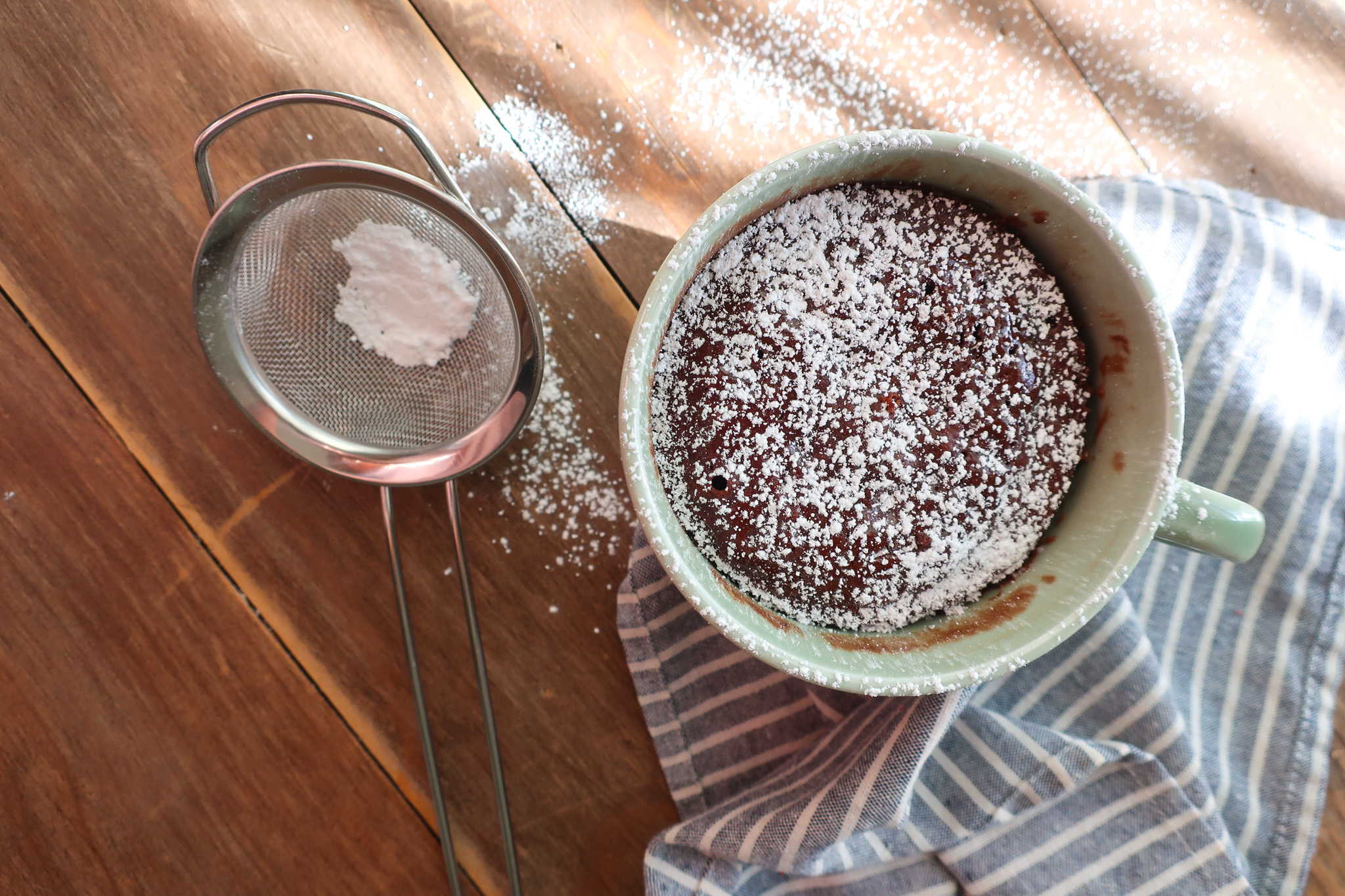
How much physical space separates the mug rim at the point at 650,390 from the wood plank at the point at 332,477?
0.86ft

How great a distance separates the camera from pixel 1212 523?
0.50 meters

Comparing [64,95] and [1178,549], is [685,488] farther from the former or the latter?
[64,95]

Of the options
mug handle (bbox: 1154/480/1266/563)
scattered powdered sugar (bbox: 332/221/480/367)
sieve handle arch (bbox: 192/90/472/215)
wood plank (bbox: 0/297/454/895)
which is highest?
mug handle (bbox: 1154/480/1266/563)

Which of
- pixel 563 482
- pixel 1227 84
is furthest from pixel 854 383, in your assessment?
pixel 1227 84

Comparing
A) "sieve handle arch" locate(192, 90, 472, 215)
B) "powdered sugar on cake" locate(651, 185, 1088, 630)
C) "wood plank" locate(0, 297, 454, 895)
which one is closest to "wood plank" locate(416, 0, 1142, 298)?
"sieve handle arch" locate(192, 90, 472, 215)

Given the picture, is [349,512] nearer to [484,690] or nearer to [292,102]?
[484,690]

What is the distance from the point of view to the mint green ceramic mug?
1.55 feet

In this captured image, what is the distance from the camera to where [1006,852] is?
708mm

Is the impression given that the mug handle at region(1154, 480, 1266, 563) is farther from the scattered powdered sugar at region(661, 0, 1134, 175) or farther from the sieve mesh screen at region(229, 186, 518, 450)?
the sieve mesh screen at region(229, 186, 518, 450)

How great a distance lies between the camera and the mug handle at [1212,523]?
1.65 ft

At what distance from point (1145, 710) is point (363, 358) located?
792 mm

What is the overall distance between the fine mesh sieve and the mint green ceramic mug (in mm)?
262

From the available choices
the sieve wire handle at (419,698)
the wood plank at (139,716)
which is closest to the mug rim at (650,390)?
the sieve wire handle at (419,698)

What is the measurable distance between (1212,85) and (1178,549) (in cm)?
46
